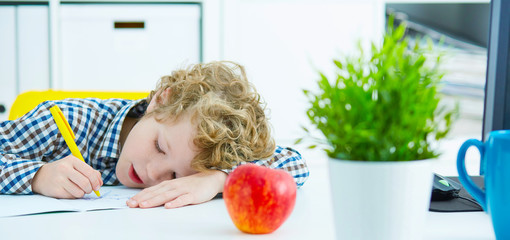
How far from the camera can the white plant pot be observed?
0.42m

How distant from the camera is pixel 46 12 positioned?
2305mm

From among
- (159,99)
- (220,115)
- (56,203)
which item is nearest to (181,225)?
(56,203)

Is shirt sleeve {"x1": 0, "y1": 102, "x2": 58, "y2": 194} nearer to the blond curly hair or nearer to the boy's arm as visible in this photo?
the blond curly hair

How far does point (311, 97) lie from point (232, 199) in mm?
204

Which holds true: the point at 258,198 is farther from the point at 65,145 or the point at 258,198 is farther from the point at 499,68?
the point at 65,145

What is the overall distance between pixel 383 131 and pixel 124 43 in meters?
2.12

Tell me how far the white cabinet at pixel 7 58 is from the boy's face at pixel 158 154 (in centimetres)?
159

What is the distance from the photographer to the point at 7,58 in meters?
2.32

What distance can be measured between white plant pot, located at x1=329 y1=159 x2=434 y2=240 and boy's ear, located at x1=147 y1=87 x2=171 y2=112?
25.5 inches

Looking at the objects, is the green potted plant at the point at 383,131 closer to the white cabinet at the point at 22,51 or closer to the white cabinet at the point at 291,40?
the white cabinet at the point at 291,40

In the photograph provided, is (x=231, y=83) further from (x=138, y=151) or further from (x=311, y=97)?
(x=311, y=97)

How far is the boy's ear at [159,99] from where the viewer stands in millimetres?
1034

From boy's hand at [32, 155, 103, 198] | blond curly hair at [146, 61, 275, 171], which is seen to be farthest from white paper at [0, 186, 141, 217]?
blond curly hair at [146, 61, 275, 171]

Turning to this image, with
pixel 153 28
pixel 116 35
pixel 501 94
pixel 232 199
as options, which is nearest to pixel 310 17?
pixel 153 28
